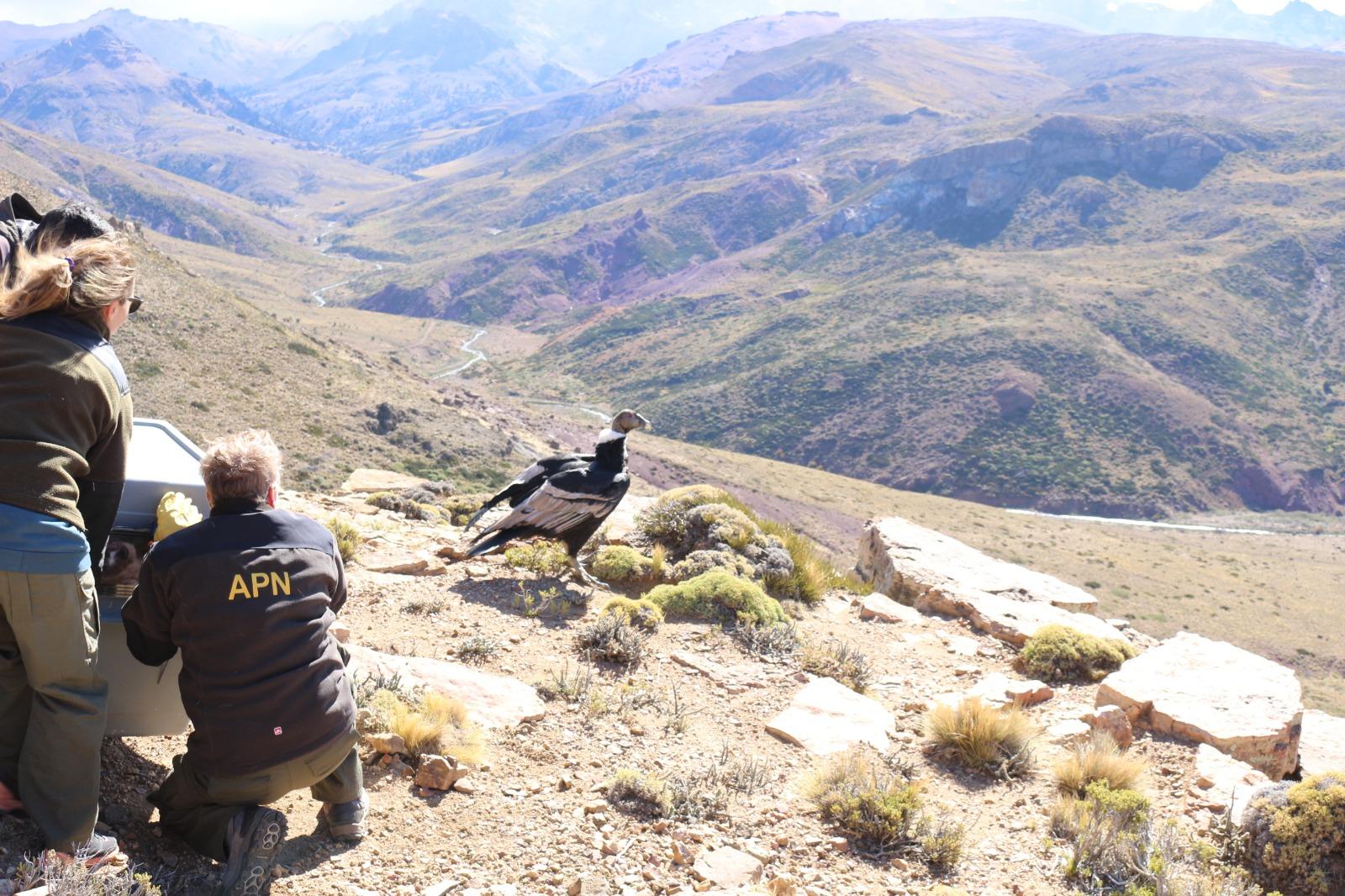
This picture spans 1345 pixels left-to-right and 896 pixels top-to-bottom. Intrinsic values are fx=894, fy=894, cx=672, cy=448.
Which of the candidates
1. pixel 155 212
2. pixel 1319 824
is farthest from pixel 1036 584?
pixel 155 212

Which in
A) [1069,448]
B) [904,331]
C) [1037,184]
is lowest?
[1069,448]

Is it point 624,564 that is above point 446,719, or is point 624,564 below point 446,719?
below

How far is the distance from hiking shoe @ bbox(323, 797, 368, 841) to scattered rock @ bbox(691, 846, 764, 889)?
157cm

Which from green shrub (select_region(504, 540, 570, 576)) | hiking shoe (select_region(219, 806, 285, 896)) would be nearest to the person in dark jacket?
hiking shoe (select_region(219, 806, 285, 896))

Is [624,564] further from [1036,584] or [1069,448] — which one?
[1069,448]

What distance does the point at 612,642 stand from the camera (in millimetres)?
6746

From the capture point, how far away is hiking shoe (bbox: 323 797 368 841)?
12.9ft

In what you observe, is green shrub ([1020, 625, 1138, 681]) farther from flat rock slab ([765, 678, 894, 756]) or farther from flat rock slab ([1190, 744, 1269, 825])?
flat rock slab ([765, 678, 894, 756])

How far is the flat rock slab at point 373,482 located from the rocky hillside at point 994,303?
57821 millimetres

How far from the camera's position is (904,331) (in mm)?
81875

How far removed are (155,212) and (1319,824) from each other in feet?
569

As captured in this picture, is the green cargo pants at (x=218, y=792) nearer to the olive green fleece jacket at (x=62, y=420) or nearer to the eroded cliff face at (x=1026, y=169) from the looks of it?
the olive green fleece jacket at (x=62, y=420)

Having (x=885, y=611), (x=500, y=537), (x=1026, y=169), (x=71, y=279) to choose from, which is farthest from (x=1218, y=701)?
(x=1026, y=169)

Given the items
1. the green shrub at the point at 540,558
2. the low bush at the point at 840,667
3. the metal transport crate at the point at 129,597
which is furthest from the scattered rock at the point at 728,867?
the green shrub at the point at 540,558
